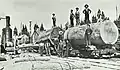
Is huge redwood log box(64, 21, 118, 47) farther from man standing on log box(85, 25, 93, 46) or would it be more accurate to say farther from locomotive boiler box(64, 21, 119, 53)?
man standing on log box(85, 25, 93, 46)

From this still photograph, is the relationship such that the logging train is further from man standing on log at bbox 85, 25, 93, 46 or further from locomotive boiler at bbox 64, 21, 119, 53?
man standing on log at bbox 85, 25, 93, 46

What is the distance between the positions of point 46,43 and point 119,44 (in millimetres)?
5940

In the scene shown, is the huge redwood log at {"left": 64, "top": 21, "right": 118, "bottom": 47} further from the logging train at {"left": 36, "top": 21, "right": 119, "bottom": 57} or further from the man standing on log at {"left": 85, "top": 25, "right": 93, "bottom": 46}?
the man standing on log at {"left": 85, "top": 25, "right": 93, "bottom": 46}

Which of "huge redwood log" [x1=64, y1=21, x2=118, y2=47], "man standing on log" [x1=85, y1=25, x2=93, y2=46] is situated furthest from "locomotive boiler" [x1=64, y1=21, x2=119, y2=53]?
"man standing on log" [x1=85, y1=25, x2=93, y2=46]

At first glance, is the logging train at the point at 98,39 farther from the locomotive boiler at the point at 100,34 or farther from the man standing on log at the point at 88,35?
the man standing on log at the point at 88,35

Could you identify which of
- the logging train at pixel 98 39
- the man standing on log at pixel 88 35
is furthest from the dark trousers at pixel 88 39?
the logging train at pixel 98 39

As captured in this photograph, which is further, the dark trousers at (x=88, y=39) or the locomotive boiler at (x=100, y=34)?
the dark trousers at (x=88, y=39)

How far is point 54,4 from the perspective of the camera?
9891 millimetres

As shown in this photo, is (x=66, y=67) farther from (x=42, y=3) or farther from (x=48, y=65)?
(x=42, y=3)

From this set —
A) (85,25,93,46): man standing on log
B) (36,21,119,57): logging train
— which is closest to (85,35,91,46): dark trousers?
(85,25,93,46): man standing on log

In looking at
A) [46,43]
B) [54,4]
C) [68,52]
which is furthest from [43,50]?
[54,4]

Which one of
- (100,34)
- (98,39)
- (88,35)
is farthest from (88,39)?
(100,34)

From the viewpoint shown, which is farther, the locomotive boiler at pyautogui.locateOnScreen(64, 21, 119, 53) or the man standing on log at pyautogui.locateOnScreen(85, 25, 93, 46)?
the man standing on log at pyautogui.locateOnScreen(85, 25, 93, 46)

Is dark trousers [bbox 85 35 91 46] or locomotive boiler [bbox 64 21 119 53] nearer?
locomotive boiler [bbox 64 21 119 53]
